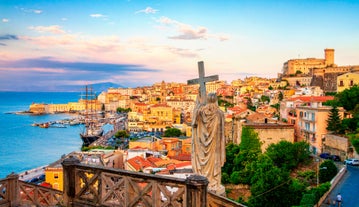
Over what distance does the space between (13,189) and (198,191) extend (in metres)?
3.99

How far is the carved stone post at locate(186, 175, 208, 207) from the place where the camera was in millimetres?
3820

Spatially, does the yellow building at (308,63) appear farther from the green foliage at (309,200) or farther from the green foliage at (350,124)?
the green foliage at (309,200)

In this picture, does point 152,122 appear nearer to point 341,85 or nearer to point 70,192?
point 341,85

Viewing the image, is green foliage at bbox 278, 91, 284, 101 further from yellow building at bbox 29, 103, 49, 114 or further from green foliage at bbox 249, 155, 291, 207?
yellow building at bbox 29, 103, 49, 114

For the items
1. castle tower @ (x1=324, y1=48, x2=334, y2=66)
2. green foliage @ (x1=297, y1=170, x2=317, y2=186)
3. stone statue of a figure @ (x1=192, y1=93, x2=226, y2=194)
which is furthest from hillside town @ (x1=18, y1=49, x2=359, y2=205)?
green foliage @ (x1=297, y1=170, x2=317, y2=186)

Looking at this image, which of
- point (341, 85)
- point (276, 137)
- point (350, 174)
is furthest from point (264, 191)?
point (341, 85)

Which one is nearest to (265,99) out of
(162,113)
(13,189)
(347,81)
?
(347,81)

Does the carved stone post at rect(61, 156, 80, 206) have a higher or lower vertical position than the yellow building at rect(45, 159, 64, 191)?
higher

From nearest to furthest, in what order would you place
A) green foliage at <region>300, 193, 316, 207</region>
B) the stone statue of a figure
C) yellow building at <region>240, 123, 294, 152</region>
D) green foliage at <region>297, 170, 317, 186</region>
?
the stone statue of a figure → green foliage at <region>300, 193, 316, 207</region> → green foliage at <region>297, 170, 317, 186</region> → yellow building at <region>240, 123, 294, 152</region>

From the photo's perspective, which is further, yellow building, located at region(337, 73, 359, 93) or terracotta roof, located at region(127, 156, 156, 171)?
yellow building, located at region(337, 73, 359, 93)

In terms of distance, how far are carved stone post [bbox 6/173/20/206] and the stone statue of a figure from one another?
10.7ft

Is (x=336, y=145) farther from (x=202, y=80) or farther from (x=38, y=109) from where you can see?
(x=38, y=109)

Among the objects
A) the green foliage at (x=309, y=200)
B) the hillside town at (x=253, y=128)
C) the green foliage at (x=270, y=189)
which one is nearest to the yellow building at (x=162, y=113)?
the hillside town at (x=253, y=128)

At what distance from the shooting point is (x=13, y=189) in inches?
243
